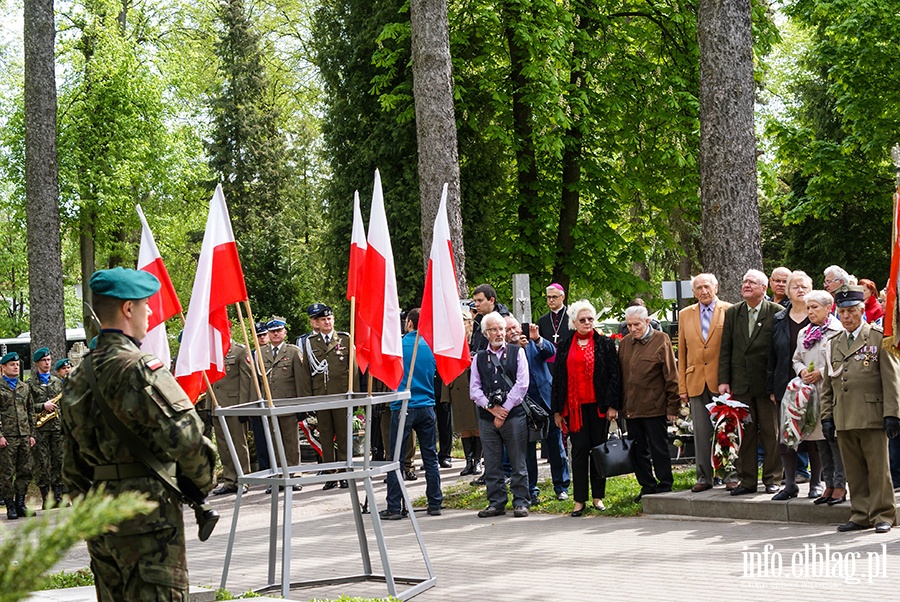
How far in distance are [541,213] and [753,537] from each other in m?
15.8

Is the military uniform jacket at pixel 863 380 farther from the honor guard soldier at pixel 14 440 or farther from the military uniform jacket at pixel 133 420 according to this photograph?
the honor guard soldier at pixel 14 440

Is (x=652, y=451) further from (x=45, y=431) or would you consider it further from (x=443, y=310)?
(x=45, y=431)

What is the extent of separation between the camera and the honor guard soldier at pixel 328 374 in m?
15.6

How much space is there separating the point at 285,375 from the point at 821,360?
8.32 meters

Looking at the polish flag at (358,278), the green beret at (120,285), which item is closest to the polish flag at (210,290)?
the polish flag at (358,278)

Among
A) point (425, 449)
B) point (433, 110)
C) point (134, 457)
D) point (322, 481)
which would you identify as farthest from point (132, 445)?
point (433, 110)

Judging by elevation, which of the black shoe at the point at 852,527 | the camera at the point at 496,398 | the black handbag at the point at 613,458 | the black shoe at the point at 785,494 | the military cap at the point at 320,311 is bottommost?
the black shoe at the point at 852,527

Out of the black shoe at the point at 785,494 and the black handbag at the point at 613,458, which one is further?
the black handbag at the point at 613,458

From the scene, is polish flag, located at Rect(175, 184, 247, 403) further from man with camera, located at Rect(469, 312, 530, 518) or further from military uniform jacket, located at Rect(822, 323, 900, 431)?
→ military uniform jacket, located at Rect(822, 323, 900, 431)

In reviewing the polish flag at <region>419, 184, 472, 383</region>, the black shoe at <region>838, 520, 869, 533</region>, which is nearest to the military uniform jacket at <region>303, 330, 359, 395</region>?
the polish flag at <region>419, 184, 472, 383</region>

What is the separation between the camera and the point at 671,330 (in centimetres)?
2342

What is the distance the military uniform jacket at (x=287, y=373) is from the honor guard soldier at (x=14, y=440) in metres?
3.47

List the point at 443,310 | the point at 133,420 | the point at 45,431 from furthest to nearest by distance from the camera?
the point at 45,431, the point at 443,310, the point at 133,420

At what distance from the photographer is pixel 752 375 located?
36.2 ft
